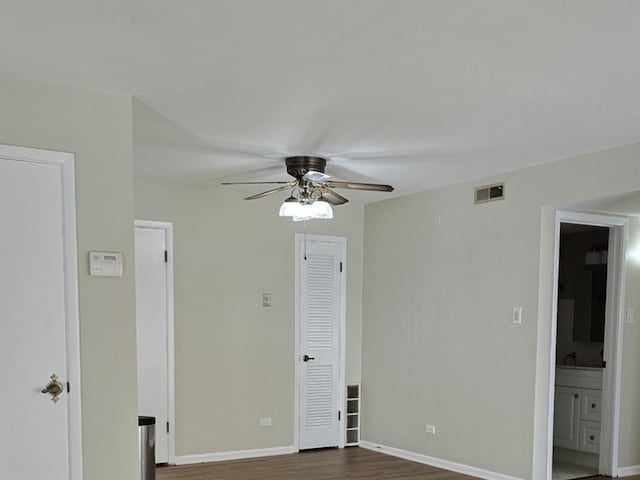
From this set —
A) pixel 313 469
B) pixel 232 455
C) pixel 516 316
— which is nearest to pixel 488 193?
pixel 516 316

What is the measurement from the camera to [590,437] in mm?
4895

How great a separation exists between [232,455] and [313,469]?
805 millimetres

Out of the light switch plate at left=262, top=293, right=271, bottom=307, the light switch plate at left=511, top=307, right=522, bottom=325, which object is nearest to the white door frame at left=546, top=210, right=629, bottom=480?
the light switch plate at left=511, top=307, right=522, bottom=325

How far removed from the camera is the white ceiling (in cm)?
188

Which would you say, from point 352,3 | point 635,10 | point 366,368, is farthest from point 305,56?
point 366,368

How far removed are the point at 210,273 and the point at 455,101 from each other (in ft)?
10.2

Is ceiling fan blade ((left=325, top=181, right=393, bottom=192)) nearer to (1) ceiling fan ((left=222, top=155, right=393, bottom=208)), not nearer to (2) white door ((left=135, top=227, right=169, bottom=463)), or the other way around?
(1) ceiling fan ((left=222, top=155, right=393, bottom=208))

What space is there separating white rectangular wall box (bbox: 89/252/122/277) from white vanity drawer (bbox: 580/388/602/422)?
4257 millimetres

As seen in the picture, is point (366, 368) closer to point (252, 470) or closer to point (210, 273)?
point (252, 470)

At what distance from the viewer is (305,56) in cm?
224

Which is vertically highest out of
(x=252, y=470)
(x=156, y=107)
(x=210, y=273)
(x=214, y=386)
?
(x=156, y=107)

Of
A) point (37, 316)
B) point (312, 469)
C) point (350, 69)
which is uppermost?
point (350, 69)

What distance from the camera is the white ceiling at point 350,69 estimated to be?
1.88 m

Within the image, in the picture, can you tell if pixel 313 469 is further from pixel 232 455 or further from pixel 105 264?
pixel 105 264
